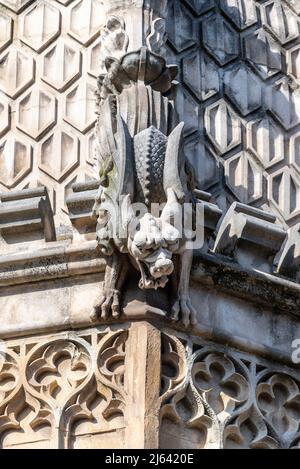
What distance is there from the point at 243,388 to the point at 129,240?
1.28 m

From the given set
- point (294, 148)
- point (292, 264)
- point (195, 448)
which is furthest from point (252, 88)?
point (195, 448)

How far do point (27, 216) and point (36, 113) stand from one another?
53.2 inches

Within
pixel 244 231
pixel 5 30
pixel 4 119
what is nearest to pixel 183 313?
pixel 244 231

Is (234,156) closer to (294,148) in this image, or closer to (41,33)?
(294,148)

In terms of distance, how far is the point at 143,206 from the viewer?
16422mm

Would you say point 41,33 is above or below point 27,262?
above

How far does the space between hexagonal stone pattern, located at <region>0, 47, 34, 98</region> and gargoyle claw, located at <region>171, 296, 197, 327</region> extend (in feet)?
8.04

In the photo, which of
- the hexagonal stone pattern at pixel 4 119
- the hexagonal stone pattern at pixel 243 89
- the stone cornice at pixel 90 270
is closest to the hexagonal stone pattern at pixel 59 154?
the hexagonal stone pattern at pixel 4 119

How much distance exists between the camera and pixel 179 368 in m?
16.5

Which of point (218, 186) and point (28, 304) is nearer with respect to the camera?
point (28, 304)

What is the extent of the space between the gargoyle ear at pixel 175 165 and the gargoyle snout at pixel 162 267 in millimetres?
474

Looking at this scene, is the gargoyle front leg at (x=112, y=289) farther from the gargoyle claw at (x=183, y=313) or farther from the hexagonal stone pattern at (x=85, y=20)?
the hexagonal stone pattern at (x=85, y=20)

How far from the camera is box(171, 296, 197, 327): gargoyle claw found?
16.5 m

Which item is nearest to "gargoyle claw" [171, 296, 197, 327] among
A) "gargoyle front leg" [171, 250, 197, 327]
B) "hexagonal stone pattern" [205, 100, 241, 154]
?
"gargoyle front leg" [171, 250, 197, 327]
